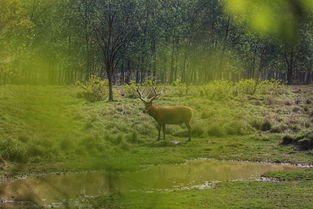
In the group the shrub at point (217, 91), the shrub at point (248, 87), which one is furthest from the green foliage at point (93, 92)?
the shrub at point (248, 87)

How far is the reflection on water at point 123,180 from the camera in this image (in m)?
12.7

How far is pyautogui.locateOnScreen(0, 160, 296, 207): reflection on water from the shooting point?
500 inches

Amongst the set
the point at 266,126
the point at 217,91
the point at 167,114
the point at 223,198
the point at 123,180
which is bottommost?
the point at 123,180

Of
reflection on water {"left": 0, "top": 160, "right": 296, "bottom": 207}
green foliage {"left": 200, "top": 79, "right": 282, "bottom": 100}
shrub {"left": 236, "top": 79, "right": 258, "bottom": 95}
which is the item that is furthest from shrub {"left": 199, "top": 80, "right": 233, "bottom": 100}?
reflection on water {"left": 0, "top": 160, "right": 296, "bottom": 207}

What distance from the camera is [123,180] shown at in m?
14.7

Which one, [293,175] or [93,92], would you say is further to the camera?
[93,92]

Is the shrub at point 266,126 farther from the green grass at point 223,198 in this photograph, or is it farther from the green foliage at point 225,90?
the green grass at point 223,198

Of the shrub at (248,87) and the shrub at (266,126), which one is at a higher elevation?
the shrub at (248,87)

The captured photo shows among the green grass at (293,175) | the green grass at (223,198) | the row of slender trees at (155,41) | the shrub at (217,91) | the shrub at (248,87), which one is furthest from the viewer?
the row of slender trees at (155,41)

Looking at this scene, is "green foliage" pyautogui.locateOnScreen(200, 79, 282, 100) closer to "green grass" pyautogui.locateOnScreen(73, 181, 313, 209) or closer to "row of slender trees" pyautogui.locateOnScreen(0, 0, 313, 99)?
"row of slender trees" pyautogui.locateOnScreen(0, 0, 313, 99)

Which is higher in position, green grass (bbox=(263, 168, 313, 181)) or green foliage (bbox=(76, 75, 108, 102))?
green foliage (bbox=(76, 75, 108, 102))

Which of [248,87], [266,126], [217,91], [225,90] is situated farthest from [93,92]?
[248,87]

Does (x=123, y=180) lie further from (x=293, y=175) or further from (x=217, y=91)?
(x=217, y=91)

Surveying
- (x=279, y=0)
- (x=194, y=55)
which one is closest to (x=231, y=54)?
(x=194, y=55)
